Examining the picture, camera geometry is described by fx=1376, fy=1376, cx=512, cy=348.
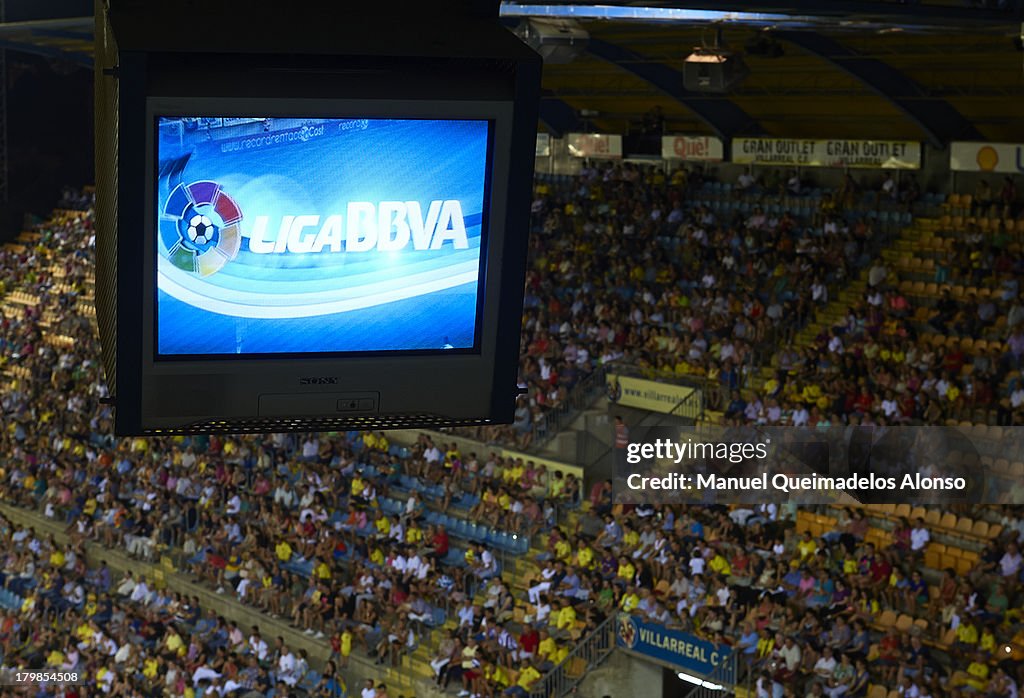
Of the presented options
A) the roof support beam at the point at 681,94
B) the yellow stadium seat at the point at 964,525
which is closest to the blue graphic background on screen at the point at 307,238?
the yellow stadium seat at the point at 964,525

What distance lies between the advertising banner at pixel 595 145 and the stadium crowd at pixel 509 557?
0.86 m

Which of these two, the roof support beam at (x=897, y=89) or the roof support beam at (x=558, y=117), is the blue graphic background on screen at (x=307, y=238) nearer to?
the roof support beam at (x=897, y=89)

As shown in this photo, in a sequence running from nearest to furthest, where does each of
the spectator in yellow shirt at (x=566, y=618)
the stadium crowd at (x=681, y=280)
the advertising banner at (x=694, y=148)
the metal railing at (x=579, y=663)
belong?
the metal railing at (x=579, y=663) → the spectator in yellow shirt at (x=566, y=618) → the stadium crowd at (x=681, y=280) → the advertising banner at (x=694, y=148)

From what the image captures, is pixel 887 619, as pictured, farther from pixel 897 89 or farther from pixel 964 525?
pixel 897 89

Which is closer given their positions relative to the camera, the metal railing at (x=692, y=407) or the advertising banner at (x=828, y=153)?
the metal railing at (x=692, y=407)

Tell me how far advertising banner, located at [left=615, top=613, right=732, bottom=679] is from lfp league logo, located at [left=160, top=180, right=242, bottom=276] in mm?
9911

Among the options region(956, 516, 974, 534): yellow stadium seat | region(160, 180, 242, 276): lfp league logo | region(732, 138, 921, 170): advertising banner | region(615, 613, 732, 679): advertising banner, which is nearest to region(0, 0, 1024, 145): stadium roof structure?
region(732, 138, 921, 170): advertising banner

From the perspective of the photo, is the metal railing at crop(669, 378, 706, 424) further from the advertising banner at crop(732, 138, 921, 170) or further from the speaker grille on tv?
the speaker grille on tv

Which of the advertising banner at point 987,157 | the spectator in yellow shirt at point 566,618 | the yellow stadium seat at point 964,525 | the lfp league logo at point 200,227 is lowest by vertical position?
the spectator in yellow shirt at point 566,618

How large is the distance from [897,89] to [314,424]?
16.4 meters

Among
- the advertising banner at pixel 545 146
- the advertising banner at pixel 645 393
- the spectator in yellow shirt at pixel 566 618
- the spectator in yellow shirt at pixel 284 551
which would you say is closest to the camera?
the spectator in yellow shirt at pixel 566 618

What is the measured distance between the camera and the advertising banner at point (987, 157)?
728 inches

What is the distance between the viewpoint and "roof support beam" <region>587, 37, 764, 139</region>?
20.8 m

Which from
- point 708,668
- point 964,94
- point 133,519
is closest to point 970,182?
point 964,94
